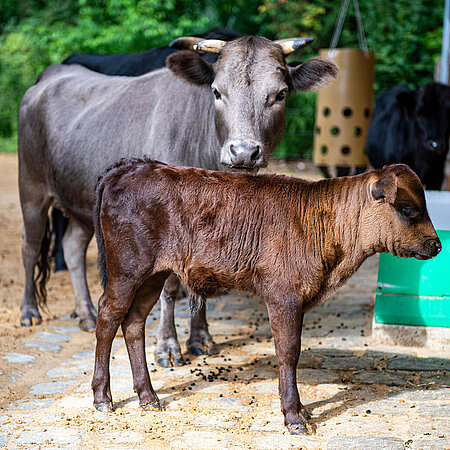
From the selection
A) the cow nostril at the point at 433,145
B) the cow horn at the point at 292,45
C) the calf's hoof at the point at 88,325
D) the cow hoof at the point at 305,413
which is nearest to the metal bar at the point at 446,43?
the cow nostril at the point at 433,145

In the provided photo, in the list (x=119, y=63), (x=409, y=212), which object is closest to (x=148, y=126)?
(x=119, y=63)

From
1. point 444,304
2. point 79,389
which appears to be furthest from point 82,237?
point 444,304

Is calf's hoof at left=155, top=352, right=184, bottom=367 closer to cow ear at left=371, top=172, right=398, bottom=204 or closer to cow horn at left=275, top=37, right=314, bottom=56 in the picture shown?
cow ear at left=371, top=172, right=398, bottom=204

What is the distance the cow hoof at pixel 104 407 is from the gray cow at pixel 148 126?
1.00 meters

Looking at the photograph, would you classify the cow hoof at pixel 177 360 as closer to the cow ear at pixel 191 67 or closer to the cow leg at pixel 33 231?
the cow leg at pixel 33 231

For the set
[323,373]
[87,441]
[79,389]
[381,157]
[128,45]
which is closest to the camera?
[87,441]

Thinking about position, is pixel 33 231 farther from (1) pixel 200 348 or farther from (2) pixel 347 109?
(2) pixel 347 109

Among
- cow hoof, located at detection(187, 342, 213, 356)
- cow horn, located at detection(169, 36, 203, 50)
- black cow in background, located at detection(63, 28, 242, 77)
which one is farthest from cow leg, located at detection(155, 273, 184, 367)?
black cow in background, located at detection(63, 28, 242, 77)

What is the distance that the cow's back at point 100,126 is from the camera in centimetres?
548

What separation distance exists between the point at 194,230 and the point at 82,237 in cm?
297

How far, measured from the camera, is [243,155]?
15.4 feet

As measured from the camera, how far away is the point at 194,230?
4090 mm

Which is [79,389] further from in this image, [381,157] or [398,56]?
[398,56]

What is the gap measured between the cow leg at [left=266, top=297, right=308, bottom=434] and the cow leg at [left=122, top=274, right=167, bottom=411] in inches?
32.5
